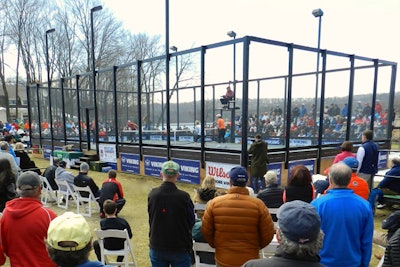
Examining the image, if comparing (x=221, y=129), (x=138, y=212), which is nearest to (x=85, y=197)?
(x=138, y=212)

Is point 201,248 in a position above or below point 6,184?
below

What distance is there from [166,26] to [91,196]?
6.88 m

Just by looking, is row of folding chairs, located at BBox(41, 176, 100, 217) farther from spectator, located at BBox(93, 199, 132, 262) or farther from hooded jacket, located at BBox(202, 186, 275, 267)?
hooded jacket, located at BBox(202, 186, 275, 267)

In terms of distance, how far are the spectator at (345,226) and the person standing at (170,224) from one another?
1.15m

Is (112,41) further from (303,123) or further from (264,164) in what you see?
(264,164)

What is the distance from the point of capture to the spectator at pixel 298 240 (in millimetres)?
1289

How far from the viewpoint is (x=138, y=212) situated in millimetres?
6762

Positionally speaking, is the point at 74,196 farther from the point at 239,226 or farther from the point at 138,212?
the point at 239,226

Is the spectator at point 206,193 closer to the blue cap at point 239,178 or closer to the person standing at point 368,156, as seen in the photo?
the blue cap at point 239,178

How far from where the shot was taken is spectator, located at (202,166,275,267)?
2330 mm

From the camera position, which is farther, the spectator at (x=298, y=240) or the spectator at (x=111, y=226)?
the spectator at (x=111, y=226)

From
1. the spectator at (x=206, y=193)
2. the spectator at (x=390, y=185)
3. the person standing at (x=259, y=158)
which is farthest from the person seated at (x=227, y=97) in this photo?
the spectator at (x=206, y=193)

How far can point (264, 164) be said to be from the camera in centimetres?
771

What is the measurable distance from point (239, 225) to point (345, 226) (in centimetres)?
79
